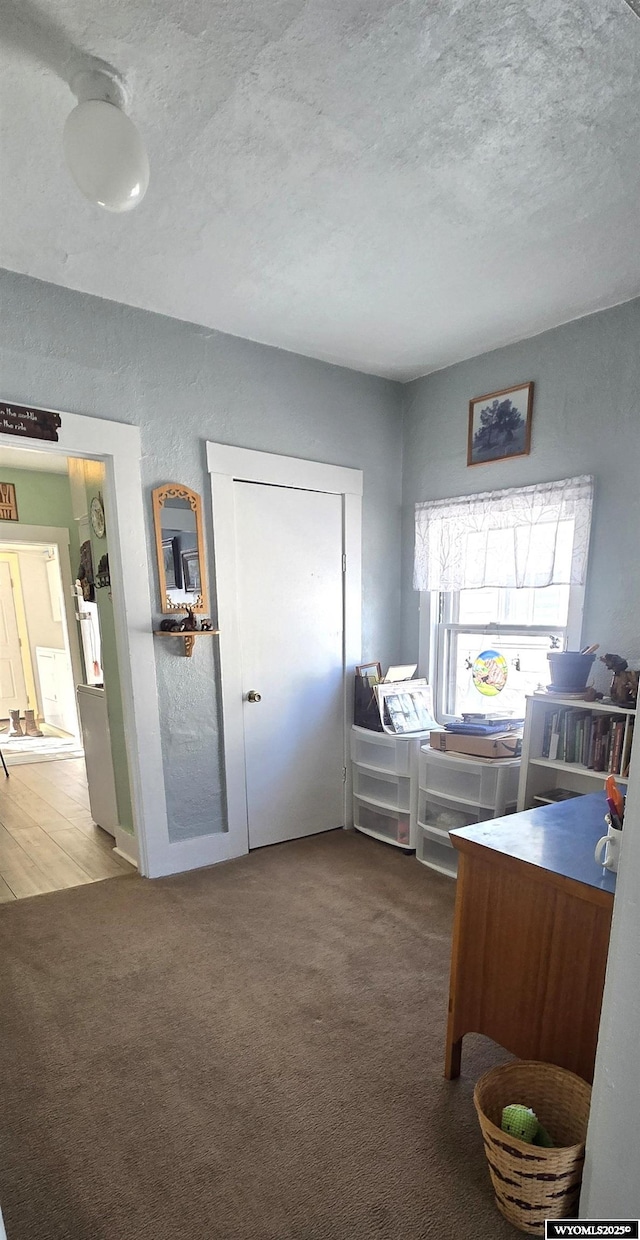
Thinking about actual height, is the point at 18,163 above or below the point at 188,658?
above

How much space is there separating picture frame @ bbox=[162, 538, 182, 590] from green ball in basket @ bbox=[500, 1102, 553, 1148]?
7.25ft

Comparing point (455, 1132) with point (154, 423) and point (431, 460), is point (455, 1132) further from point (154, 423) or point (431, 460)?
point (431, 460)

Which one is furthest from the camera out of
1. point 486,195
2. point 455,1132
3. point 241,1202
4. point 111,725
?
point 111,725

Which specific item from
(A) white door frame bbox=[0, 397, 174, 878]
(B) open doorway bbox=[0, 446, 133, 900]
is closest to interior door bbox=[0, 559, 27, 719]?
(B) open doorway bbox=[0, 446, 133, 900]

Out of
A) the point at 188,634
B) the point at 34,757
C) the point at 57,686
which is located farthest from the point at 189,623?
the point at 57,686

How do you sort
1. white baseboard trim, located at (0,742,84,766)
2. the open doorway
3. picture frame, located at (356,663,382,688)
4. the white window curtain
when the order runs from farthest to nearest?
white baseboard trim, located at (0,742,84,766) < picture frame, located at (356,663,382,688) < the open doorway < the white window curtain

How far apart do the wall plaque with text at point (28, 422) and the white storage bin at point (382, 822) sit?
8.22ft

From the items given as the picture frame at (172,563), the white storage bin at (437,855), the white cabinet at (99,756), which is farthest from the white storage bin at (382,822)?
the picture frame at (172,563)

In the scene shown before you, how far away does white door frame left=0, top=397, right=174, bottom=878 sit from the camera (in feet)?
8.00

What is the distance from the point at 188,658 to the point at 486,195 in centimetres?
217

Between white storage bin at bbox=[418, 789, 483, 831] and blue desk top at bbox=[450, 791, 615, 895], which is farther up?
blue desk top at bbox=[450, 791, 615, 895]

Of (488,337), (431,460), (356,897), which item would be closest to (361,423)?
(431,460)

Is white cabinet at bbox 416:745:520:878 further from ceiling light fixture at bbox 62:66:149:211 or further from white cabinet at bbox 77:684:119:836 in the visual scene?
ceiling light fixture at bbox 62:66:149:211

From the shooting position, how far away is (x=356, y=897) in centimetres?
254
